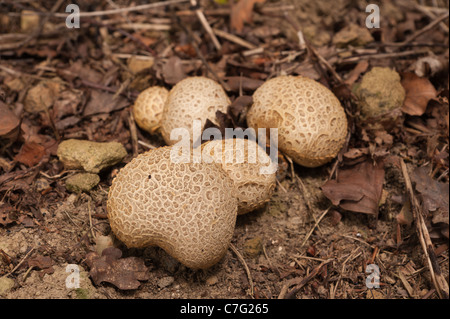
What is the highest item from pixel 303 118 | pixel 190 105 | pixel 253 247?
pixel 190 105

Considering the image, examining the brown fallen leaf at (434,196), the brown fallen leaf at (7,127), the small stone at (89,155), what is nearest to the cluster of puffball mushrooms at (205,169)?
the small stone at (89,155)

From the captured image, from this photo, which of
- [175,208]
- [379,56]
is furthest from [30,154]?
[379,56]

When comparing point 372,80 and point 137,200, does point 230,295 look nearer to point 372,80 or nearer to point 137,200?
point 137,200

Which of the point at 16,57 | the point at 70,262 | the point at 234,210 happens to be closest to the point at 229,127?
the point at 234,210

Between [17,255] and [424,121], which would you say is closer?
[17,255]

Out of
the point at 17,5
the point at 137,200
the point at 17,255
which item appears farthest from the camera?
the point at 17,5

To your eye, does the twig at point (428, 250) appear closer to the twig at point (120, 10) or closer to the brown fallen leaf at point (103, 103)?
the brown fallen leaf at point (103, 103)

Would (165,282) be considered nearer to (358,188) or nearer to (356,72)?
(358,188)
